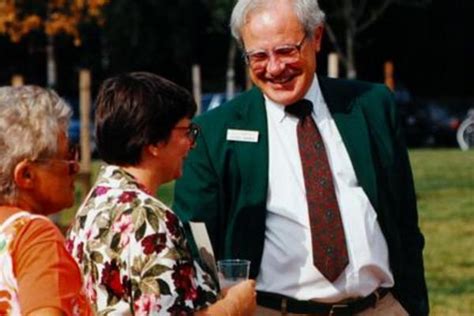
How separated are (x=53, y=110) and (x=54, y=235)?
349mm

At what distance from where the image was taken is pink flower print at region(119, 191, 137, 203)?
397cm

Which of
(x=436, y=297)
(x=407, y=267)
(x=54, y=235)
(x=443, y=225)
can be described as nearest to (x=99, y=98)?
(x=54, y=235)

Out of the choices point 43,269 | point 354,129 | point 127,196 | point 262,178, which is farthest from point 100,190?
point 354,129

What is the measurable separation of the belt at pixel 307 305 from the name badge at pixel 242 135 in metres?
0.55

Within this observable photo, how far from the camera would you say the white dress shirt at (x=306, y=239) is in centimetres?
492

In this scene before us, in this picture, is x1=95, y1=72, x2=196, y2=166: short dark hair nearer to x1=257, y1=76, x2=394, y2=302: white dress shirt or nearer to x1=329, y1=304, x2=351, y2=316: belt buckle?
x1=257, y1=76, x2=394, y2=302: white dress shirt

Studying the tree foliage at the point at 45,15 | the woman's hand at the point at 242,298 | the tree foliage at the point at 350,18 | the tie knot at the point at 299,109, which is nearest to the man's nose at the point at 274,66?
the tie knot at the point at 299,109

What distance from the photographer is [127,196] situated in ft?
13.1

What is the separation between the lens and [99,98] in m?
4.14

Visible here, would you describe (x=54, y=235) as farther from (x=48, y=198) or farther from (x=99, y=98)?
(x=99, y=98)

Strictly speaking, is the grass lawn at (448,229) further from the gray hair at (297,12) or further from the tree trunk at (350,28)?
the tree trunk at (350,28)

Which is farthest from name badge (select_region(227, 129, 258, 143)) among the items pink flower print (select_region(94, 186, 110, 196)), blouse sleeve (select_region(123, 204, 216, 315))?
blouse sleeve (select_region(123, 204, 216, 315))

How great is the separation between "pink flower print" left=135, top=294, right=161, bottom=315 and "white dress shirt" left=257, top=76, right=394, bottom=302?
109 centimetres

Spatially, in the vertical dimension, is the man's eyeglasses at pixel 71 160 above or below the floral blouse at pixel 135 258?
above
